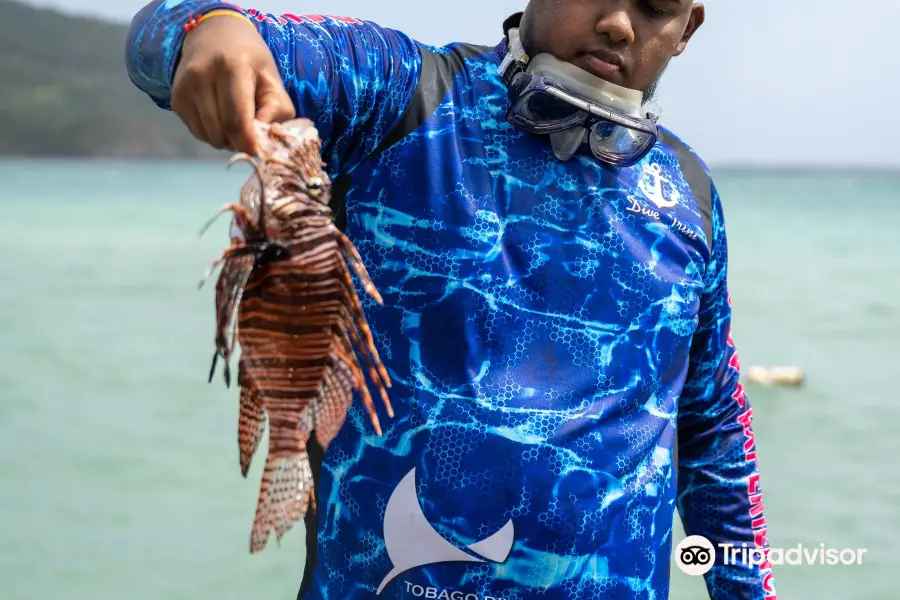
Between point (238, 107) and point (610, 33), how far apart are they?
39.7 inches

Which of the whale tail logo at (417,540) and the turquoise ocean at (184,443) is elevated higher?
the whale tail logo at (417,540)

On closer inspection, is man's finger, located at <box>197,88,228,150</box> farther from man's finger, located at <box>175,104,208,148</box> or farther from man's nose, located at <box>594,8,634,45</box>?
man's nose, located at <box>594,8,634,45</box>

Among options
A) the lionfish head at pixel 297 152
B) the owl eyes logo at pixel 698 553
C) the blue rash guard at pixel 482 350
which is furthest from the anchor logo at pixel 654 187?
the lionfish head at pixel 297 152

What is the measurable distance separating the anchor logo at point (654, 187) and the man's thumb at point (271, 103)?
3.47 ft

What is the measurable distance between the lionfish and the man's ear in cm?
131

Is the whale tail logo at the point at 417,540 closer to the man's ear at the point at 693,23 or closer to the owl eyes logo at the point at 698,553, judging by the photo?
the owl eyes logo at the point at 698,553

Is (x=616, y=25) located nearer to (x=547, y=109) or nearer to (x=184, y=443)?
(x=547, y=109)

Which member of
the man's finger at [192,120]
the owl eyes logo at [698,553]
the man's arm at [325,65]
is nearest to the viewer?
the man's finger at [192,120]

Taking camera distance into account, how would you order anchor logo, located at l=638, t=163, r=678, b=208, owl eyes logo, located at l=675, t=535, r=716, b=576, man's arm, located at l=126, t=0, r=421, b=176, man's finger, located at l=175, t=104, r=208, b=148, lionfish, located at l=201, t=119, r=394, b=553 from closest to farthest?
lionfish, located at l=201, t=119, r=394, b=553
man's finger, located at l=175, t=104, r=208, b=148
man's arm, located at l=126, t=0, r=421, b=176
anchor logo, located at l=638, t=163, r=678, b=208
owl eyes logo, located at l=675, t=535, r=716, b=576

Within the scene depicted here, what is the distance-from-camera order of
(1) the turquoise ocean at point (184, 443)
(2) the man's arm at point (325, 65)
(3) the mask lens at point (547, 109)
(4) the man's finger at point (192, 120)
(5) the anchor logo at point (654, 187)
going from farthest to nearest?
1. (1) the turquoise ocean at point (184, 443)
2. (5) the anchor logo at point (654, 187)
3. (3) the mask lens at point (547, 109)
4. (2) the man's arm at point (325, 65)
5. (4) the man's finger at point (192, 120)

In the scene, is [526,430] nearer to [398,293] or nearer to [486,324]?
[486,324]

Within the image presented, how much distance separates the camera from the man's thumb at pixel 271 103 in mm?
1287

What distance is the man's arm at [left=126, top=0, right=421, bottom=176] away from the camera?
4.85 feet

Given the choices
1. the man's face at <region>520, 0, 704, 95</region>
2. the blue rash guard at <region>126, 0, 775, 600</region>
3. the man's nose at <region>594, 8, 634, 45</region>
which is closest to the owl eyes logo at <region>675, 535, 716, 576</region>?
the blue rash guard at <region>126, 0, 775, 600</region>
